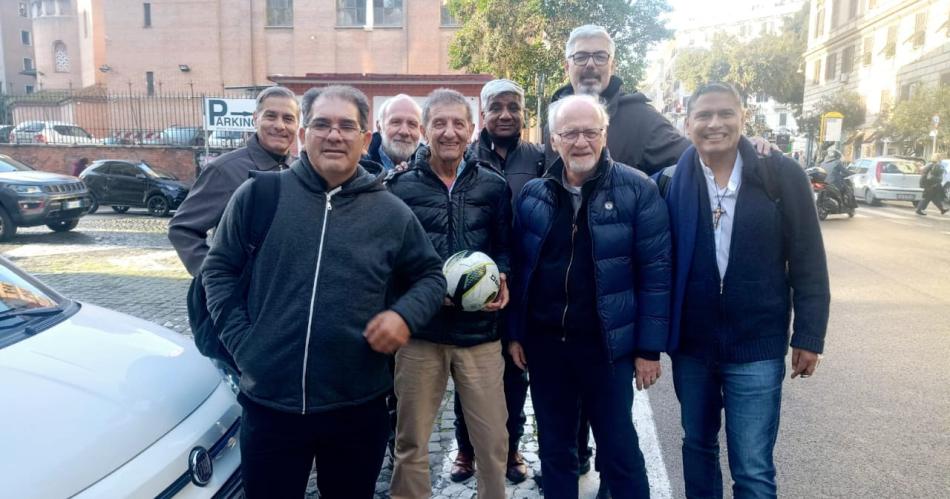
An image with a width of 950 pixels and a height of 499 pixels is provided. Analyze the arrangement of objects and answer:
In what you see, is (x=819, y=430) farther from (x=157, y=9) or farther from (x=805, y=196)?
(x=157, y=9)

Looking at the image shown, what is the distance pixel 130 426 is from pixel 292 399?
57 cm

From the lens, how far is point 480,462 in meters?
2.98

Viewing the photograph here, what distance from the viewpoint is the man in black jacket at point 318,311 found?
216 cm

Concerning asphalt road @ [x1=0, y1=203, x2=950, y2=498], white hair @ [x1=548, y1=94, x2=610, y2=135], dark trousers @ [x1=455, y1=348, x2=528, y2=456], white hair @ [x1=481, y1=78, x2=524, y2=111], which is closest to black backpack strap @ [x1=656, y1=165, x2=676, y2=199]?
white hair @ [x1=548, y1=94, x2=610, y2=135]

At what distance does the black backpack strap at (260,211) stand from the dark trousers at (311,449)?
22.2 inches

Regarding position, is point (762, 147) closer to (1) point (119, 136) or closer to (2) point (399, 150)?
(2) point (399, 150)

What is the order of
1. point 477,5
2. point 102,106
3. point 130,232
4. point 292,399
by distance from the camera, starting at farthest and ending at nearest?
point 102,106 < point 477,5 < point 130,232 < point 292,399

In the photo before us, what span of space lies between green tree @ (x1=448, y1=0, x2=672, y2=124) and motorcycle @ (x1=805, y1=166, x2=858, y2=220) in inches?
340

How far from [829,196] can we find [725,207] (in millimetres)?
16824

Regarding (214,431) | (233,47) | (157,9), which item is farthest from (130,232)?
(157,9)

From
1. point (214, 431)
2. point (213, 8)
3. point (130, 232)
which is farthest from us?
point (213, 8)

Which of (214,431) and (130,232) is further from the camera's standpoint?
(130,232)

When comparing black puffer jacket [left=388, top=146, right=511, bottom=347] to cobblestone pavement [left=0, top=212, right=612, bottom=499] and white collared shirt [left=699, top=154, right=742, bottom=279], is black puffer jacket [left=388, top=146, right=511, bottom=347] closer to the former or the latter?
white collared shirt [left=699, top=154, right=742, bottom=279]

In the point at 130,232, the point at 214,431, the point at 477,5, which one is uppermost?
the point at 477,5
